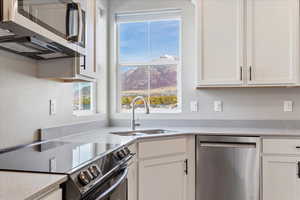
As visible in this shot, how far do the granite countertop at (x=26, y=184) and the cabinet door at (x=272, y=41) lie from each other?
6.90 ft

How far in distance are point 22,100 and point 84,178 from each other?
2.95 ft

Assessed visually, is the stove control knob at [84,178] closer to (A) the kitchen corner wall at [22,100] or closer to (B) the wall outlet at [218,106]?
(A) the kitchen corner wall at [22,100]

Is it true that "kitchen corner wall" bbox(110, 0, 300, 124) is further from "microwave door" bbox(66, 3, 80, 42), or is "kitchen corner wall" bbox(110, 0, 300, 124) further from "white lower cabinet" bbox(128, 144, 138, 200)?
"microwave door" bbox(66, 3, 80, 42)

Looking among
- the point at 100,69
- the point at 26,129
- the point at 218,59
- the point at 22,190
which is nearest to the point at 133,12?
the point at 100,69

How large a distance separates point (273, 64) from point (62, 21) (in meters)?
1.95

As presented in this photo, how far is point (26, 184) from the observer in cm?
98

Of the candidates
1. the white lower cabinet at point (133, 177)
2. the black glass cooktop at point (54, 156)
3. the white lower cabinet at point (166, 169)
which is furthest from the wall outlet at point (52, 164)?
the white lower cabinet at point (166, 169)

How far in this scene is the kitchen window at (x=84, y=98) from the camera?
2691 mm

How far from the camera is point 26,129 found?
71.6 inches

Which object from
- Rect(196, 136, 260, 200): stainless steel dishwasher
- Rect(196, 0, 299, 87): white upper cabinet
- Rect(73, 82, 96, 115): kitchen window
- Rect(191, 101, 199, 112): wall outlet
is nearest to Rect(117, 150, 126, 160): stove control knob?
Rect(196, 136, 260, 200): stainless steel dishwasher

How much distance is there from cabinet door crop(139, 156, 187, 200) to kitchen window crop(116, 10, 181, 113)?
0.87 m

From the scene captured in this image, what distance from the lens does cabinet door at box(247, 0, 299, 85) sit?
99.2 inches

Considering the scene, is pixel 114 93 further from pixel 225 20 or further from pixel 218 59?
pixel 225 20

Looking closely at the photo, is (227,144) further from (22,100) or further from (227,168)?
(22,100)
